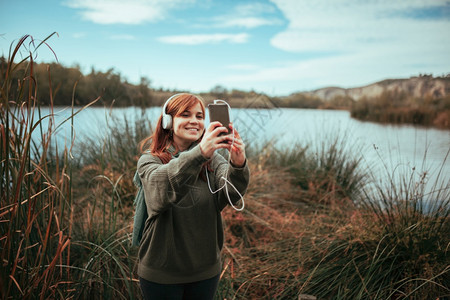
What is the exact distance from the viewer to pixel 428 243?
246cm

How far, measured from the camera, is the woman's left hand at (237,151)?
1.37 meters

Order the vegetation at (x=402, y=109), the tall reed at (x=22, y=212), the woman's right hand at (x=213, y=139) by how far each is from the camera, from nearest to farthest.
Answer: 1. the woman's right hand at (x=213, y=139)
2. the tall reed at (x=22, y=212)
3. the vegetation at (x=402, y=109)

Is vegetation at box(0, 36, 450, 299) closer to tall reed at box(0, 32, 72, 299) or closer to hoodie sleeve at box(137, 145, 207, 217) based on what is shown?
tall reed at box(0, 32, 72, 299)

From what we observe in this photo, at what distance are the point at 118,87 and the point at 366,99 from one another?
742 cm

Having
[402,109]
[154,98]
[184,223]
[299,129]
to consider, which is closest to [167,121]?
[184,223]

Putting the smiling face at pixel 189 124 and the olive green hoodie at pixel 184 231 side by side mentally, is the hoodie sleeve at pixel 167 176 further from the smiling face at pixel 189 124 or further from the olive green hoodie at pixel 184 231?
the smiling face at pixel 189 124

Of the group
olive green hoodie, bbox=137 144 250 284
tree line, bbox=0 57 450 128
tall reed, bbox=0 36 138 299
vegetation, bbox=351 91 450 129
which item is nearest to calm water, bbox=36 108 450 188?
tree line, bbox=0 57 450 128

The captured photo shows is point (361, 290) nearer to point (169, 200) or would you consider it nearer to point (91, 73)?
point (169, 200)

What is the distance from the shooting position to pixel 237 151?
1.42 meters

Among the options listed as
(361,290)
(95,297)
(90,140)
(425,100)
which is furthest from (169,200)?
(425,100)

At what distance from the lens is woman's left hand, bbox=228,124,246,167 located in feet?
4.49

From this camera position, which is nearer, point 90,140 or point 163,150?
point 163,150

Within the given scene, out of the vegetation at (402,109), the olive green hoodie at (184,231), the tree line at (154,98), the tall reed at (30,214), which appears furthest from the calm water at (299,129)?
the olive green hoodie at (184,231)

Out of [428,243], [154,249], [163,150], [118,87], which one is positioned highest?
[118,87]
